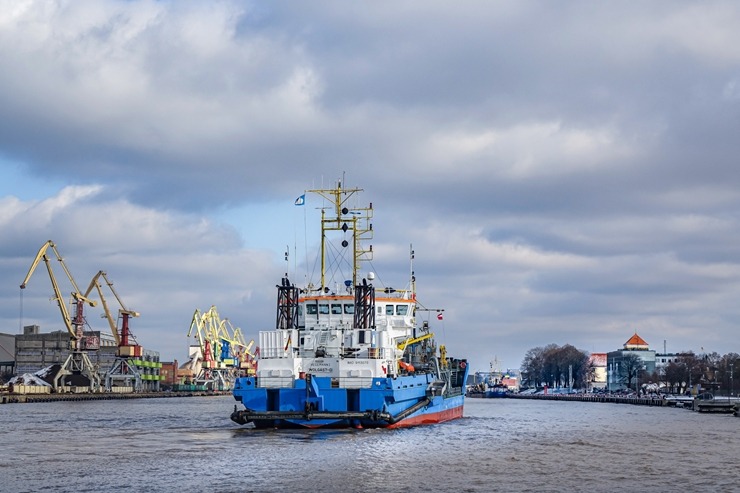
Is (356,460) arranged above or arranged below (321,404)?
below

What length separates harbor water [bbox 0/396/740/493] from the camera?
1762 inches

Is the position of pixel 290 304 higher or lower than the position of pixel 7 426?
higher

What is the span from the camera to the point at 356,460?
52.5m

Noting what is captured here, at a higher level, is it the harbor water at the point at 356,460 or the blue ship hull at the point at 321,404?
the blue ship hull at the point at 321,404

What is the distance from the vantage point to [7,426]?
80625mm

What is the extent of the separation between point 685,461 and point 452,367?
161ft

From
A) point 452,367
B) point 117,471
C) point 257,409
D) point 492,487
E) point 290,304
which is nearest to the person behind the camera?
point 492,487

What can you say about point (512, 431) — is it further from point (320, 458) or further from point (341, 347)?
point (320, 458)

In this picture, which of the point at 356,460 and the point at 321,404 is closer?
the point at 356,460

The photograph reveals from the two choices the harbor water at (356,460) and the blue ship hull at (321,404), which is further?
the blue ship hull at (321,404)

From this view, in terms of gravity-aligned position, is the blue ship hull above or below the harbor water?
above

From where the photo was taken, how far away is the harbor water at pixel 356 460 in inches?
1762

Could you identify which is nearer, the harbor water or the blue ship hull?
the harbor water

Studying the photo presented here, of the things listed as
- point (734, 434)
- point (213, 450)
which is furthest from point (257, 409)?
point (734, 434)
